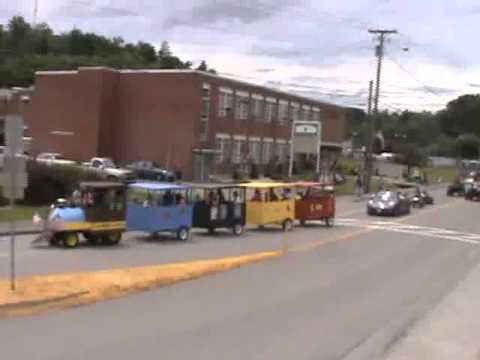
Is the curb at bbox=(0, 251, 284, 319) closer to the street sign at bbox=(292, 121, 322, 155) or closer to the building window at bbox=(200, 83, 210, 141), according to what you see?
the building window at bbox=(200, 83, 210, 141)

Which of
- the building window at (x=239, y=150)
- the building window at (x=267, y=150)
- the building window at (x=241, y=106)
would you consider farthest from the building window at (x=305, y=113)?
the building window at (x=239, y=150)

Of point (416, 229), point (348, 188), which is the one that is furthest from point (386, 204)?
point (348, 188)

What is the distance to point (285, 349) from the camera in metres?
11.5

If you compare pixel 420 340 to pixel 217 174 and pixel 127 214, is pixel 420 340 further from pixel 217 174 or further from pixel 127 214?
pixel 217 174

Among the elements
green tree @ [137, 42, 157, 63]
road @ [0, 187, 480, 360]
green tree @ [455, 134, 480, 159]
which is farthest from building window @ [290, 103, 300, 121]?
green tree @ [455, 134, 480, 159]

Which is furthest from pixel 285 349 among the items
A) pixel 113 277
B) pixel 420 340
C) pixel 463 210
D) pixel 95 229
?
pixel 463 210

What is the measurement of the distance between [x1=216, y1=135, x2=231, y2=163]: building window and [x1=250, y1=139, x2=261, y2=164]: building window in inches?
237

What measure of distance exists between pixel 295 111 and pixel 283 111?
4305mm

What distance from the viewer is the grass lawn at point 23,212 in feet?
117

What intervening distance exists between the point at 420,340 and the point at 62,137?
72.5 metres

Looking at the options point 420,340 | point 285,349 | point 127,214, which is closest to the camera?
point 285,349

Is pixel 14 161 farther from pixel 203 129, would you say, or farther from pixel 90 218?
pixel 203 129

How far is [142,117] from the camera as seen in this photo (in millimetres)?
80688

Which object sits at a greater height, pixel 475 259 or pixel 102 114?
pixel 102 114
